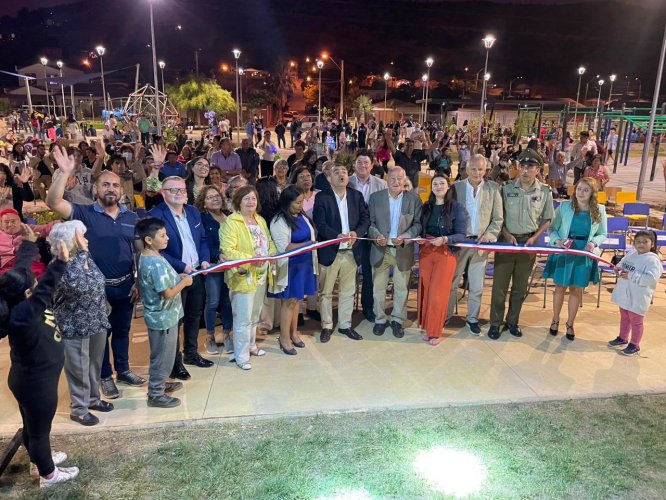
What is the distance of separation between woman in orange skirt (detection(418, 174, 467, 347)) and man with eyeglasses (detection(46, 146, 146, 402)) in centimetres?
309

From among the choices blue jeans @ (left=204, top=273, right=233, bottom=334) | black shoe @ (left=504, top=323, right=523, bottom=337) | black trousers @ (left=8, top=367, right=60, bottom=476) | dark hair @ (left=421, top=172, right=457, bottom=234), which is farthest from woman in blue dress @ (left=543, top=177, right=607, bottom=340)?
black trousers @ (left=8, top=367, right=60, bottom=476)

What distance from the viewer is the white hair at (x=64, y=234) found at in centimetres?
348

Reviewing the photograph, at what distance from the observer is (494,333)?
6047mm

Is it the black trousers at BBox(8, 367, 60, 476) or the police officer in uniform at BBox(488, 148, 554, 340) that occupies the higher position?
the police officer in uniform at BBox(488, 148, 554, 340)

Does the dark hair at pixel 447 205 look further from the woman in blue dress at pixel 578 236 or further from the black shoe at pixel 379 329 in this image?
the black shoe at pixel 379 329

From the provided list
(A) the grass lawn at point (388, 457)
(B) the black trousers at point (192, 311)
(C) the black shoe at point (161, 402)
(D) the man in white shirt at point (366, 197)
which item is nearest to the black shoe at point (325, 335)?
(D) the man in white shirt at point (366, 197)

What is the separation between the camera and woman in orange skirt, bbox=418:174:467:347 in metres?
5.66

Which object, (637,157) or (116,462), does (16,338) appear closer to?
(116,462)

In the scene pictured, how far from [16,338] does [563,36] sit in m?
130

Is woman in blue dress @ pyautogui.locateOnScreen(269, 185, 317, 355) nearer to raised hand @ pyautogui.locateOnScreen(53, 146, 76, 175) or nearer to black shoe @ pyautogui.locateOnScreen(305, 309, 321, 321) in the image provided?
black shoe @ pyautogui.locateOnScreen(305, 309, 321, 321)

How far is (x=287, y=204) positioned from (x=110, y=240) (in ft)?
5.71

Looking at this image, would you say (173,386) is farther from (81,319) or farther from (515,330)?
(515,330)

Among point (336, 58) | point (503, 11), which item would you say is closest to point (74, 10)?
point (336, 58)

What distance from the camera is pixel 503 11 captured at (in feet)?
417
